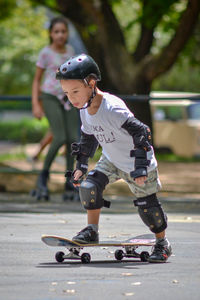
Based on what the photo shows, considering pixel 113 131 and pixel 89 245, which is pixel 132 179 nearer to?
pixel 113 131

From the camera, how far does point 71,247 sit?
5.40 m

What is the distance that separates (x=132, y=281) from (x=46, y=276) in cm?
53

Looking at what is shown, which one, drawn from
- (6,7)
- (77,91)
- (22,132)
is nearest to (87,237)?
(77,91)

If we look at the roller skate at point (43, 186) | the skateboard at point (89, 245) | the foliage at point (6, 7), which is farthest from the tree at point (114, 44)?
the skateboard at point (89, 245)

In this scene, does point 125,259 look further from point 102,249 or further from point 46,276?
point 46,276

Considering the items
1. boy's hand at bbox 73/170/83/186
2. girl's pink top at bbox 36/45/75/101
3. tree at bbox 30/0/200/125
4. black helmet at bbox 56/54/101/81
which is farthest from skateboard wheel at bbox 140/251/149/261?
tree at bbox 30/0/200/125

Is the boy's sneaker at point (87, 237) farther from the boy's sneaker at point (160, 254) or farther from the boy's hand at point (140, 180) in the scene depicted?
the boy's hand at point (140, 180)

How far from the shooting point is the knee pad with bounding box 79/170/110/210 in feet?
18.0

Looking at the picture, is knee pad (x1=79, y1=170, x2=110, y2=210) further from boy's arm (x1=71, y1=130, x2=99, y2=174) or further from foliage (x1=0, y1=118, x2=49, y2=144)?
foliage (x1=0, y1=118, x2=49, y2=144)

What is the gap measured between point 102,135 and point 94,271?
0.95 metres

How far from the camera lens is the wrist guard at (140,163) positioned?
17.2 ft

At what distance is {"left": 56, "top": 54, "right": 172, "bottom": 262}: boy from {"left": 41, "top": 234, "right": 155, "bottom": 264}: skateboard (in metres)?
0.07

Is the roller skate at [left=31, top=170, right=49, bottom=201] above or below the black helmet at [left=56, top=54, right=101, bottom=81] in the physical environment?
below

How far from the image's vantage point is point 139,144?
5.33 metres
